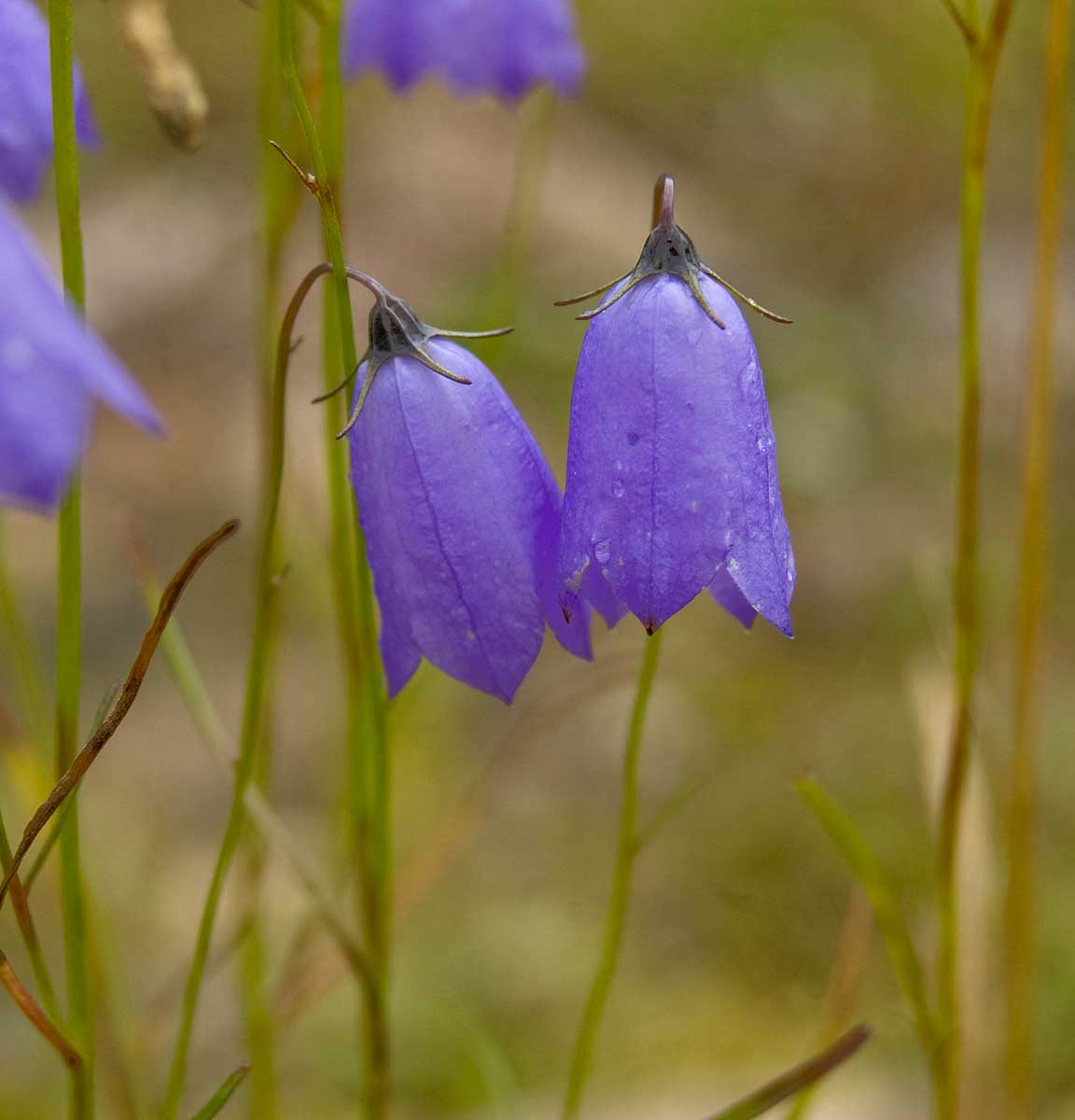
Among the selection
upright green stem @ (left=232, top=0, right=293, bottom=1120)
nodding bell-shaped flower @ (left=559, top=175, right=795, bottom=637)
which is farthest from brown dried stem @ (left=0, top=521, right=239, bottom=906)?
upright green stem @ (left=232, top=0, right=293, bottom=1120)

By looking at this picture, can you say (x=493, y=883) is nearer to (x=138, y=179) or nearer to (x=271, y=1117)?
(x=271, y=1117)

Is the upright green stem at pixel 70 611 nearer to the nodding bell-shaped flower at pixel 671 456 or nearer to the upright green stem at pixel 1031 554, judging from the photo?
the nodding bell-shaped flower at pixel 671 456

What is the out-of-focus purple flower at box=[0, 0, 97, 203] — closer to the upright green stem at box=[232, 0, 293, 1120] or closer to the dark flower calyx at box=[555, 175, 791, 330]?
the upright green stem at box=[232, 0, 293, 1120]

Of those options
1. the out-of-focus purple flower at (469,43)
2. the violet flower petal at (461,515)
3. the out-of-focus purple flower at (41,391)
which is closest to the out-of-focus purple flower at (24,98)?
the violet flower petal at (461,515)

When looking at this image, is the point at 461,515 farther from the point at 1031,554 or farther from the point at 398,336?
the point at 1031,554

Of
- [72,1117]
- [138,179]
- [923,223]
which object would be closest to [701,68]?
[923,223]

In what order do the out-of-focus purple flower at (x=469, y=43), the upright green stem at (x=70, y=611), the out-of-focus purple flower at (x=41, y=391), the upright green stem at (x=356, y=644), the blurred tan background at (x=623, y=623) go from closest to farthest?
the out-of-focus purple flower at (x=41, y=391)
the upright green stem at (x=70, y=611)
the upright green stem at (x=356, y=644)
the out-of-focus purple flower at (x=469, y=43)
the blurred tan background at (x=623, y=623)

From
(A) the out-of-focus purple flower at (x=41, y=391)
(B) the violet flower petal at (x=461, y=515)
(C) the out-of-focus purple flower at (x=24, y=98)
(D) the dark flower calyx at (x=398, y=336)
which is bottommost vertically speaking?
(B) the violet flower petal at (x=461, y=515)

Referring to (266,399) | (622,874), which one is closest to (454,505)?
(622,874)
